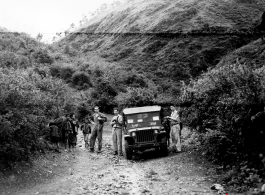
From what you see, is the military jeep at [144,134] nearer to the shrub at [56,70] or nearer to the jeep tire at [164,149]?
the jeep tire at [164,149]

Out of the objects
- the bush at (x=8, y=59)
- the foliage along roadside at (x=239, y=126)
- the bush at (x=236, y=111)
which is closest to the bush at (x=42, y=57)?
the bush at (x=8, y=59)

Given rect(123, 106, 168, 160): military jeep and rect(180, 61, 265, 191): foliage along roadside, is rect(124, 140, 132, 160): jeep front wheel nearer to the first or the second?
rect(123, 106, 168, 160): military jeep

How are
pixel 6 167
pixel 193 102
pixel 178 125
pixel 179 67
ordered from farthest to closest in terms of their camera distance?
pixel 179 67 < pixel 178 125 < pixel 193 102 < pixel 6 167

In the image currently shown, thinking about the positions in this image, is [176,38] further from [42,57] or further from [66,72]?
[42,57]

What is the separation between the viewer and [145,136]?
1252 cm

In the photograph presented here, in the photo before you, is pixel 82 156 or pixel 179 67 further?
pixel 179 67

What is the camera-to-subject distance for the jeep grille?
12.5 metres

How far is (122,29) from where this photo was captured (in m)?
54.8

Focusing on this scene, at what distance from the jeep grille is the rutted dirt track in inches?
31.9

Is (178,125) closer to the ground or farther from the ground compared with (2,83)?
closer to the ground

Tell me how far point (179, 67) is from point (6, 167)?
37.7m

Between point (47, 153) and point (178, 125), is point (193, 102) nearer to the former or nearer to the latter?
point (178, 125)

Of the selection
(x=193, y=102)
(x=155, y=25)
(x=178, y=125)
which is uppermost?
(x=155, y=25)

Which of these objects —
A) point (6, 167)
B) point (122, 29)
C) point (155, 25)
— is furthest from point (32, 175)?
point (122, 29)
